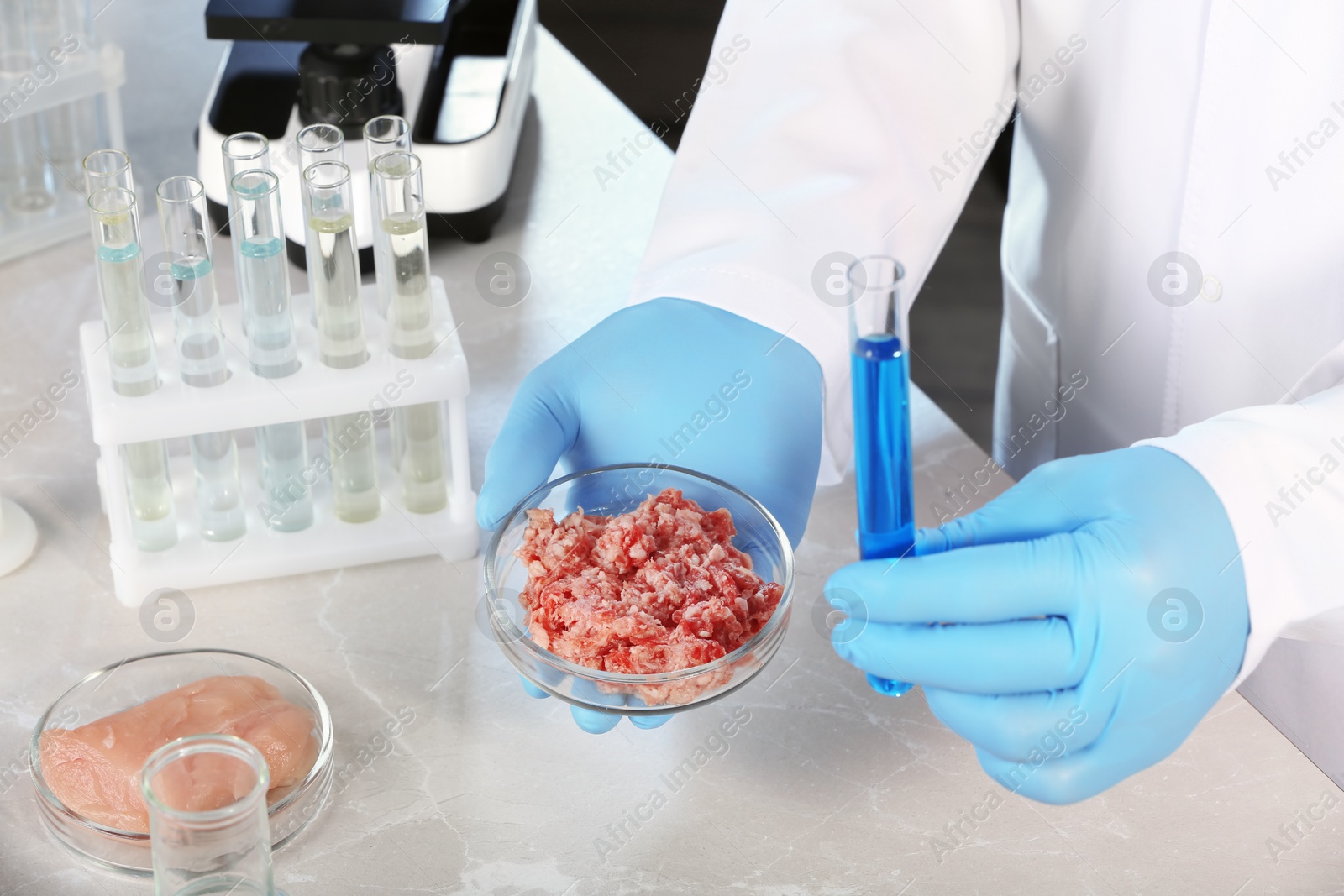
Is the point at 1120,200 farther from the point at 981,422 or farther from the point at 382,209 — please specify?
the point at 981,422

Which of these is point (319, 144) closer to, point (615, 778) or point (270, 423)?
point (270, 423)

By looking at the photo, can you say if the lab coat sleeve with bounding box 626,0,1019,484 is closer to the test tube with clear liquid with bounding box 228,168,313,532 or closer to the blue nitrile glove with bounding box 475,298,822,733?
the blue nitrile glove with bounding box 475,298,822,733

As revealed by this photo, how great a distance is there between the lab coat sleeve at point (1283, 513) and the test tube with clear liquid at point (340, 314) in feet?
2.26

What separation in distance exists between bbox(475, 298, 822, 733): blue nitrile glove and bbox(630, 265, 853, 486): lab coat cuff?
1 cm

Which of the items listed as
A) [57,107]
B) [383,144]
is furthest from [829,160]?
[57,107]

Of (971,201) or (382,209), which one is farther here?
(971,201)

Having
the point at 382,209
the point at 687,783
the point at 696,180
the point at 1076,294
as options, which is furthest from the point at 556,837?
the point at 1076,294

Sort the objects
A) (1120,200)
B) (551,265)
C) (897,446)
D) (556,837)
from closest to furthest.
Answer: (897,446) < (556,837) < (1120,200) < (551,265)

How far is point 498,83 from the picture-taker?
5.48 feet

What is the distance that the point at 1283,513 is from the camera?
2.99ft

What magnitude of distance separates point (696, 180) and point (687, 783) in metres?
0.60

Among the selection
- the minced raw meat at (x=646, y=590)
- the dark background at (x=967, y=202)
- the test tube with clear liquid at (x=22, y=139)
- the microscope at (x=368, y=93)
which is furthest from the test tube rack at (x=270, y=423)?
the dark background at (x=967, y=202)

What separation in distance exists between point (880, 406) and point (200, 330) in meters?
0.63

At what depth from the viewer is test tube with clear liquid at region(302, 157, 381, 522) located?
3.56 ft
